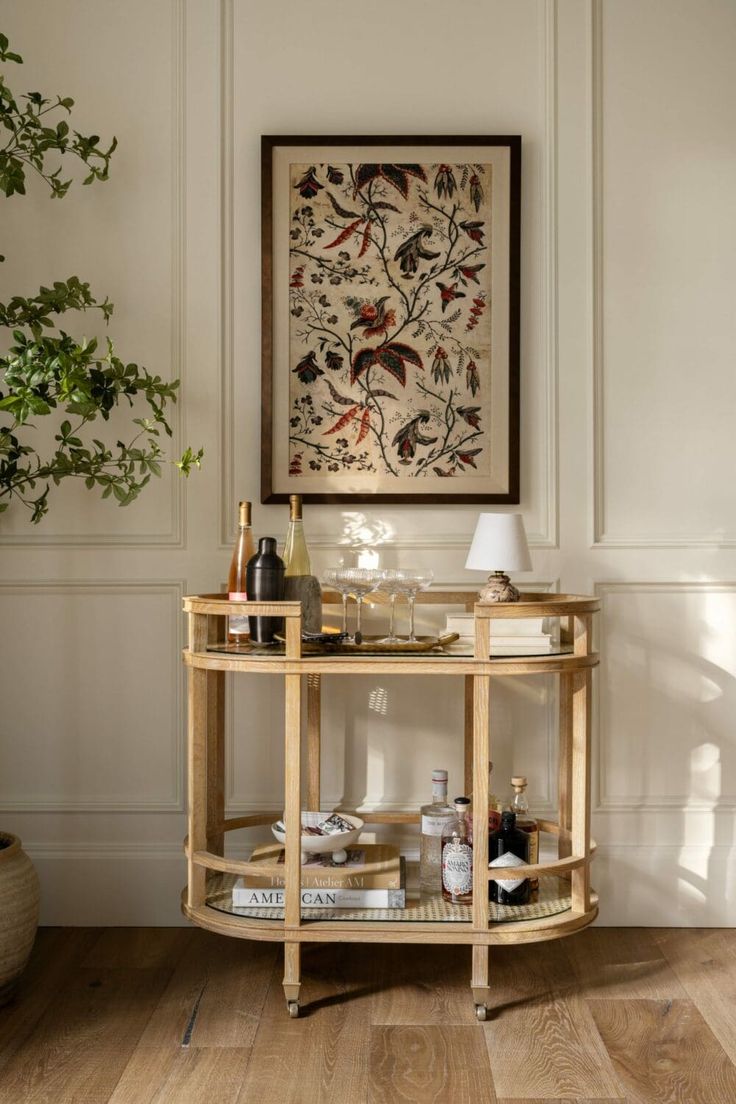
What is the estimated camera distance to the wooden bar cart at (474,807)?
2.02 metres

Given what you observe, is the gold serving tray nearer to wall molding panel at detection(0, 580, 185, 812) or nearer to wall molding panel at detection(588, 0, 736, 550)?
wall molding panel at detection(0, 580, 185, 812)

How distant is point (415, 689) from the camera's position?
257 centimetres

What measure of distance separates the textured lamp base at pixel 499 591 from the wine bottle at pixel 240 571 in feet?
1.84

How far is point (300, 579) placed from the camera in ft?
7.14

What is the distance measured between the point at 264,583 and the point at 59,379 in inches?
24.1

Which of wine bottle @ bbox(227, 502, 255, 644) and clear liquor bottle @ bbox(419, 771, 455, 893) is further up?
wine bottle @ bbox(227, 502, 255, 644)

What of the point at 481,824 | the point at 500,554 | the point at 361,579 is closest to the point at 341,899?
the point at 481,824

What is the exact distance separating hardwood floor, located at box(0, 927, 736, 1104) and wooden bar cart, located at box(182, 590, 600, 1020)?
12 cm

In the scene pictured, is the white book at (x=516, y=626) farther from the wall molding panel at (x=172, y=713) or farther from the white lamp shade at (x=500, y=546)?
the wall molding panel at (x=172, y=713)

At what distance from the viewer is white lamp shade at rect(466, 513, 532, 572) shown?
2201 millimetres

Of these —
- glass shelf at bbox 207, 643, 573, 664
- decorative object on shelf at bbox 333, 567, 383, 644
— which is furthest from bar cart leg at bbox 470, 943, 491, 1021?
decorative object on shelf at bbox 333, 567, 383, 644

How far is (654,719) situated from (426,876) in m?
0.77

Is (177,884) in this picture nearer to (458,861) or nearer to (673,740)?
(458,861)

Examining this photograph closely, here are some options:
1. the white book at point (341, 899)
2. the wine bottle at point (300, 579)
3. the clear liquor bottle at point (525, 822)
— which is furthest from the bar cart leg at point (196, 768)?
the clear liquor bottle at point (525, 822)
